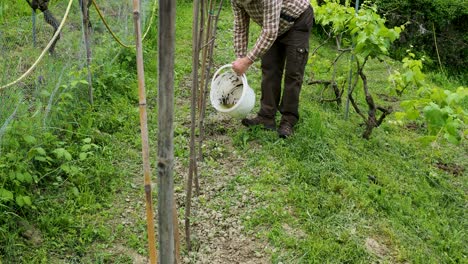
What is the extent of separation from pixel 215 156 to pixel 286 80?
0.88m

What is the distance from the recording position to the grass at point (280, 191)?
2.99 meters

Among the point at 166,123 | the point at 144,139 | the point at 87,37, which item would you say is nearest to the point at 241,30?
the point at 87,37

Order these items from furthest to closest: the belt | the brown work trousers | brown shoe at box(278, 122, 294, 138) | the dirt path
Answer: brown shoe at box(278, 122, 294, 138) → the brown work trousers → the belt → the dirt path

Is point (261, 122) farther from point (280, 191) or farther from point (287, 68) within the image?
point (280, 191)

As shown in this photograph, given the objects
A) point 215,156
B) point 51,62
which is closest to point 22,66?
point 51,62

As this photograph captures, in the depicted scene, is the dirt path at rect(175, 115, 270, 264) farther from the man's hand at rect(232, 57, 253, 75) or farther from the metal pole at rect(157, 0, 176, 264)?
the metal pole at rect(157, 0, 176, 264)

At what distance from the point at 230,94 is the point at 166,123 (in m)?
3.00

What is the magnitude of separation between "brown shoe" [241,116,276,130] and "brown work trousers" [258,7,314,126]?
3 centimetres

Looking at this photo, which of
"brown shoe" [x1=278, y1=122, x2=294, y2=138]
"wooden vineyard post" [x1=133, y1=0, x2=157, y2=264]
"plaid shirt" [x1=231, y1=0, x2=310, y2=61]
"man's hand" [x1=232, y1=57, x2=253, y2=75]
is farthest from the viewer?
"brown shoe" [x1=278, y1=122, x2=294, y2=138]

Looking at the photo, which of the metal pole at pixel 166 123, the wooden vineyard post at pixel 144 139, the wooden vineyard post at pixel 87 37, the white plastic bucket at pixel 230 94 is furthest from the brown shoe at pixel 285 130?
the metal pole at pixel 166 123

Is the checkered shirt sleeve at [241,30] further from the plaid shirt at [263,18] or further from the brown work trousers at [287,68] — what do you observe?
the brown work trousers at [287,68]

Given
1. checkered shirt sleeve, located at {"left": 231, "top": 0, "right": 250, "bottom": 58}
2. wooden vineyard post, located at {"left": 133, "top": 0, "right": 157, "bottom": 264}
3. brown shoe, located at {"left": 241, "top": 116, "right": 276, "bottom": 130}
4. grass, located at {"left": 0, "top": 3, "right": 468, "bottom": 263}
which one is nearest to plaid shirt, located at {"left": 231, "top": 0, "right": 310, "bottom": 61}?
checkered shirt sleeve, located at {"left": 231, "top": 0, "right": 250, "bottom": 58}

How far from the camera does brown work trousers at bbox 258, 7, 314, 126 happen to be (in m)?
4.06

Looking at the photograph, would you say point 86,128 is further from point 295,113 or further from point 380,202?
point 380,202
